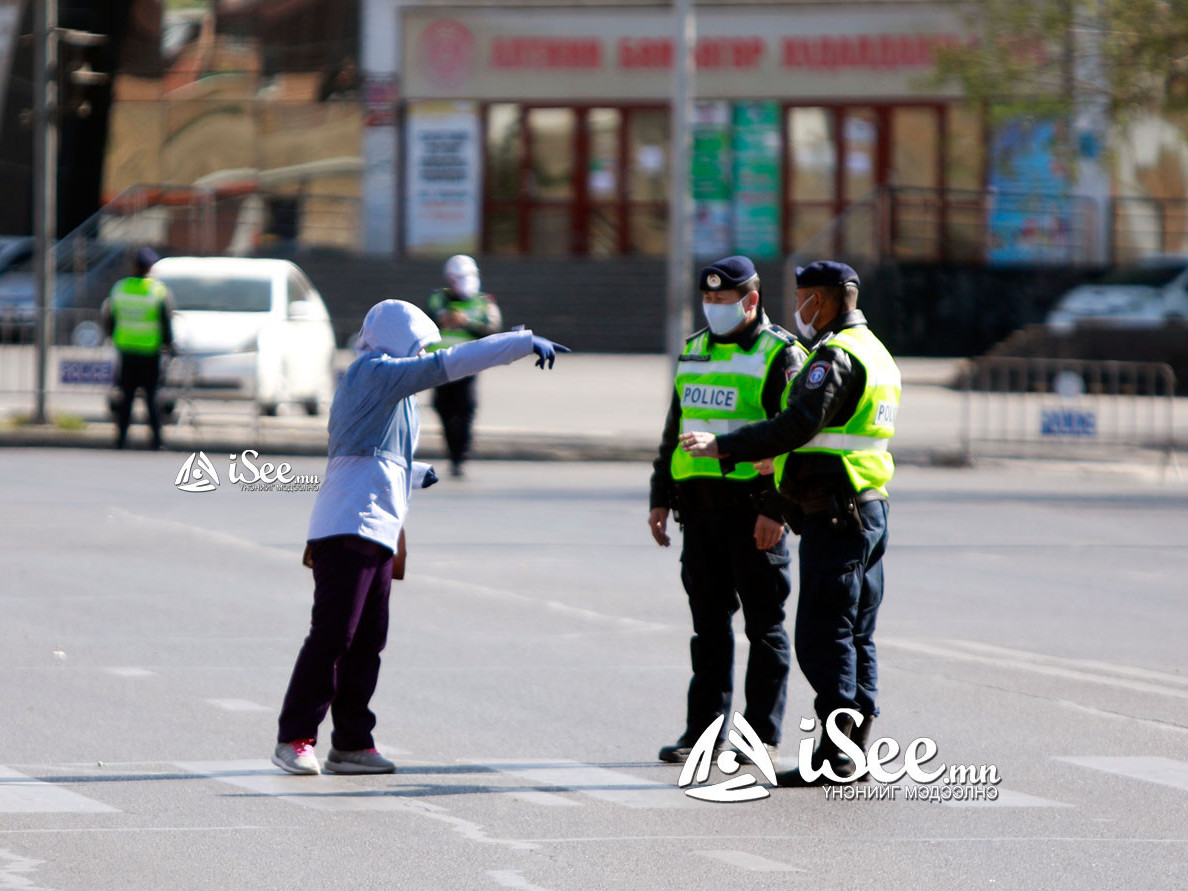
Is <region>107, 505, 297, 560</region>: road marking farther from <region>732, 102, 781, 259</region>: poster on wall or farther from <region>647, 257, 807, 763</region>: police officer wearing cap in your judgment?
<region>732, 102, 781, 259</region>: poster on wall

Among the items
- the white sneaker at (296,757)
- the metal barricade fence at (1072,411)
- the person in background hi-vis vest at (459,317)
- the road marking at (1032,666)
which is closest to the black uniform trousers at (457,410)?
the person in background hi-vis vest at (459,317)

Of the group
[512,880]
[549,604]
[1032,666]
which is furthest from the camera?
[549,604]

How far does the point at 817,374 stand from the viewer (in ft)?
22.1

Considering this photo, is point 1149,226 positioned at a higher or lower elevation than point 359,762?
higher

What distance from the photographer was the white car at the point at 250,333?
21.4 meters

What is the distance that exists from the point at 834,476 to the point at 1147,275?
89.5 feet

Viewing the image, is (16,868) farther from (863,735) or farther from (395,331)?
(863,735)

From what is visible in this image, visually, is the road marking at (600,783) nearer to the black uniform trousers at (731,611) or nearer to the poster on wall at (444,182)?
the black uniform trousers at (731,611)

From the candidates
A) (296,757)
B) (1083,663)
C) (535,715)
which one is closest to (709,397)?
(535,715)

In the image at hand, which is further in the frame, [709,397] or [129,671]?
[129,671]

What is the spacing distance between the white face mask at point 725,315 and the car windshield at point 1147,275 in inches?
1046

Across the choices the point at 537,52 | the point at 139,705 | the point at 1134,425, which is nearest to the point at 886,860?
the point at 139,705

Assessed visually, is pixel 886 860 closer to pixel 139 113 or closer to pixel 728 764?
pixel 728 764

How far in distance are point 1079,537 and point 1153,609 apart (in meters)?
3.37
